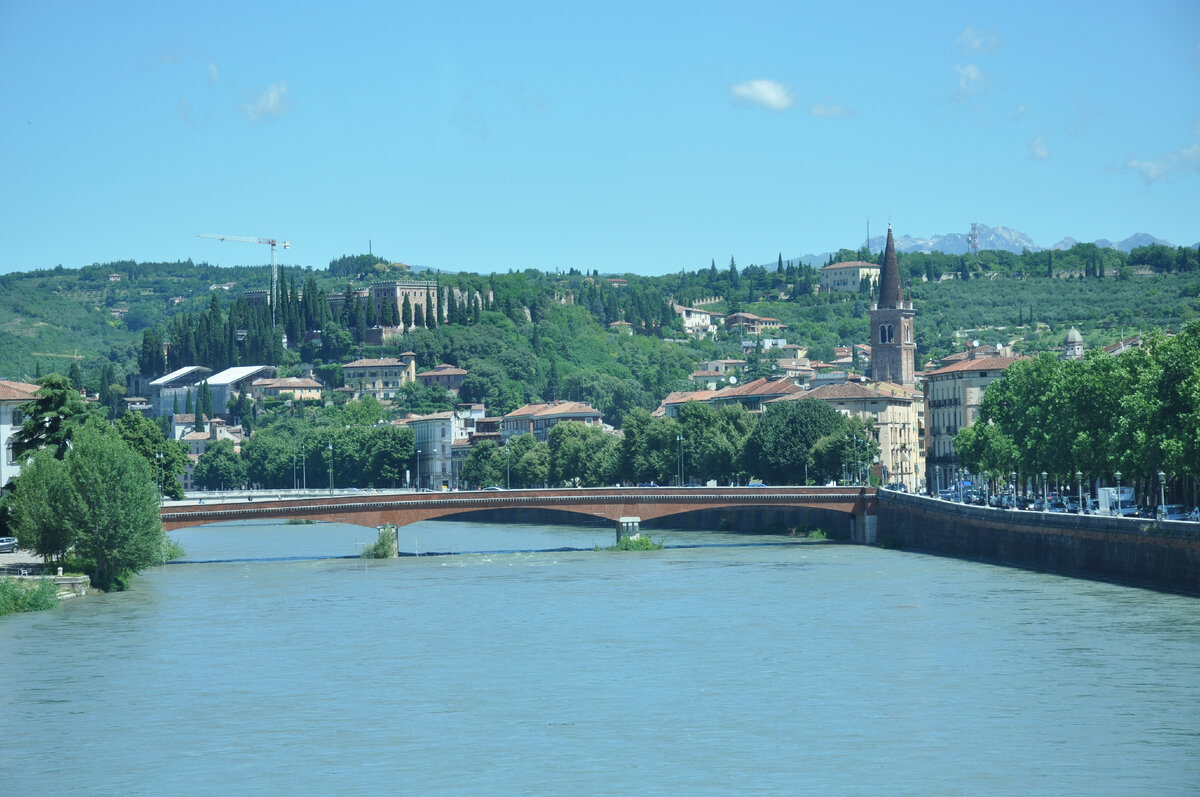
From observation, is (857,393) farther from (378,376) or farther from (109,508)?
(378,376)

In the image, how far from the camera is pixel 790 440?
300 ft

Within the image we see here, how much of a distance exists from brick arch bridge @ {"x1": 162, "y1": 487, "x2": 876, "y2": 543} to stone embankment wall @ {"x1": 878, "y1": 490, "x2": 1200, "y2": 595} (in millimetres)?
1711

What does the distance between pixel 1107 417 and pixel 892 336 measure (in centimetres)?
7999

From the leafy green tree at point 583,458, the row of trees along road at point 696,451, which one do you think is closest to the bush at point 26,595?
the row of trees along road at point 696,451

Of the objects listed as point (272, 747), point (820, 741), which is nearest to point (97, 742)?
point (272, 747)

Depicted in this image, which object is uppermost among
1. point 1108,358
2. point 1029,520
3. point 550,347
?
point 550,347

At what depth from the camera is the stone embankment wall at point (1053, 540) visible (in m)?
45.2

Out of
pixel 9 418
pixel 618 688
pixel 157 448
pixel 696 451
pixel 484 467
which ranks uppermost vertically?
pixel 9 418

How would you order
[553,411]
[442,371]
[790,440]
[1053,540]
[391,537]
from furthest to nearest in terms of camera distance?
[442,371] < [553,411] < [790,440] < [391,537] < [1053,540]

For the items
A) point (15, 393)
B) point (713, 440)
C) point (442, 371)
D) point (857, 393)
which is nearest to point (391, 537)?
point (15, 393)

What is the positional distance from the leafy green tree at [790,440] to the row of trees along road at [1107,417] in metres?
15.5

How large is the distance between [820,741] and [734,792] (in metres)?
3.78

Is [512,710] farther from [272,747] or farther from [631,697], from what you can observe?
[272,747]

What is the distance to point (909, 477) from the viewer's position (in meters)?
121
